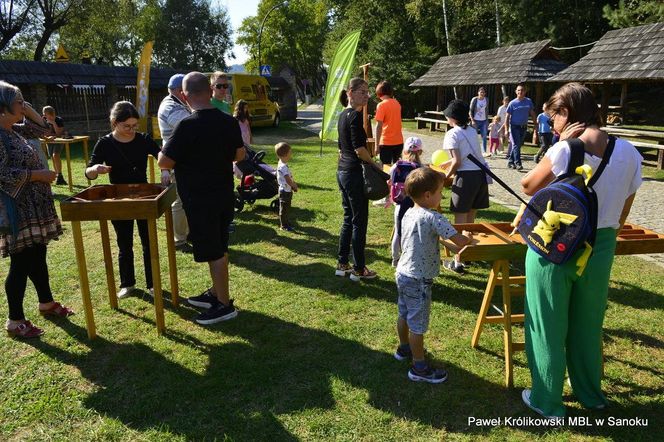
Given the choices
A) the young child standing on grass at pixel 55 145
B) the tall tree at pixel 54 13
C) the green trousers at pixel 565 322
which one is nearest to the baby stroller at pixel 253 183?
the young child standing on grass at pixel 55 145

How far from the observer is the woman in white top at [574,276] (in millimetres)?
2633

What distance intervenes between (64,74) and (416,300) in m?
20.4

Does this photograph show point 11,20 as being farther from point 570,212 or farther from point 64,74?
point 570,212

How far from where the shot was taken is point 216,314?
4.29m

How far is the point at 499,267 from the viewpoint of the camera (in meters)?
3.57

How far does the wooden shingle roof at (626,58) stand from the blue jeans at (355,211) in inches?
391

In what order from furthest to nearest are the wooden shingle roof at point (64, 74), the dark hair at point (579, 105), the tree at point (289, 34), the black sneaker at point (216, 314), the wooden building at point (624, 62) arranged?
the tree at point (289, 34), the wooden shingle roof at point (64, 74), the wooden building at point (624, 62), the black sneaker at point (216, 314), the dark hair at point (579, 105)

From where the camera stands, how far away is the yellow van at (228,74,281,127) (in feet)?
71.8

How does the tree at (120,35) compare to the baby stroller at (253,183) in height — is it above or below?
above

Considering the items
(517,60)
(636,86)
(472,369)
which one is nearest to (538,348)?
(472,369)

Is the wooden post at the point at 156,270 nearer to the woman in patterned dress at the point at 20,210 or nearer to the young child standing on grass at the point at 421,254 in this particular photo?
the woman in patterned dress at the point at 20,210

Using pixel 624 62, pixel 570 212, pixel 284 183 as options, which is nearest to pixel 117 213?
pixel 570 212

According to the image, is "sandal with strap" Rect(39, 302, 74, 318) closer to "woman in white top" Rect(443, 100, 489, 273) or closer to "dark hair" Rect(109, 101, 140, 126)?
"dark hair" Rect(109, 101, 140, 126)

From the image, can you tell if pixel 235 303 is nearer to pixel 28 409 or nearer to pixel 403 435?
pixel 28 409
